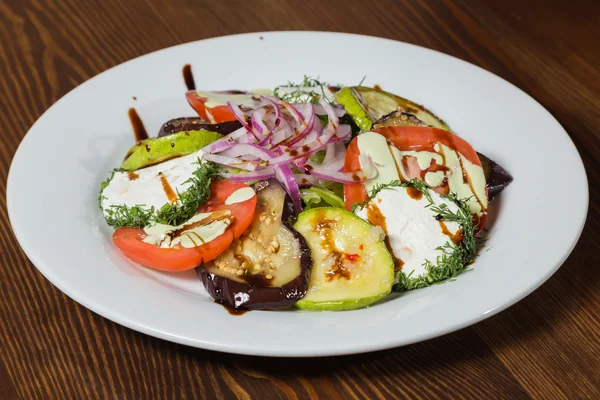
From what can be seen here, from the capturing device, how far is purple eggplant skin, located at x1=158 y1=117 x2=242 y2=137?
9.22 ft

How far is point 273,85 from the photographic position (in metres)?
3.34

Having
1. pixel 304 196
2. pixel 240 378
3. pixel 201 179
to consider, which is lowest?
pixel 240 378

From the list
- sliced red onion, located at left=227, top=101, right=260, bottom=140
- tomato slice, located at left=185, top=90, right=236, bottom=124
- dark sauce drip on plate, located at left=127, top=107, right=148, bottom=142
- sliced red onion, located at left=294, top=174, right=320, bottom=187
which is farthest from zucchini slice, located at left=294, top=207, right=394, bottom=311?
dark sauce drip on plate, located at left=127, top=107, right=148, bottom=142

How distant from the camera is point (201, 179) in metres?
2.56

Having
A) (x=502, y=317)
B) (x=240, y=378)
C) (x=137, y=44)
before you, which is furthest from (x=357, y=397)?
(x=137, y=44)

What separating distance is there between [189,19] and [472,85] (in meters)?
1.89

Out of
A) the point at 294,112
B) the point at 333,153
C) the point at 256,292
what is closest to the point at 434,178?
the point at 333,153

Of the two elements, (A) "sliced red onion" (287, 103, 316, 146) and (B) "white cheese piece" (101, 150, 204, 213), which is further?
(A) "sliced red onion" (287, 103, 316, 146)

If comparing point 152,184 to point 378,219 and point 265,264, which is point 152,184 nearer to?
point 265,264

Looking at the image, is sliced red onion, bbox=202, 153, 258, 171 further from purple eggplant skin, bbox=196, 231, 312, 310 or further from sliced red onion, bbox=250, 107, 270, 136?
purple eggplant skin, bbox=196, 231, 312, 310

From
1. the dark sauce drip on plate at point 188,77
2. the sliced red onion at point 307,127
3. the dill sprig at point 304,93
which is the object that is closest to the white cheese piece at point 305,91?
the dill sprig at point 304,93

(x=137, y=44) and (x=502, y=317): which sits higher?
(x=137, y=44)

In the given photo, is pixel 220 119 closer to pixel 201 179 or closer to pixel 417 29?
pixel 201 179

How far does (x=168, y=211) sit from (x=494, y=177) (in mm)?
1332
